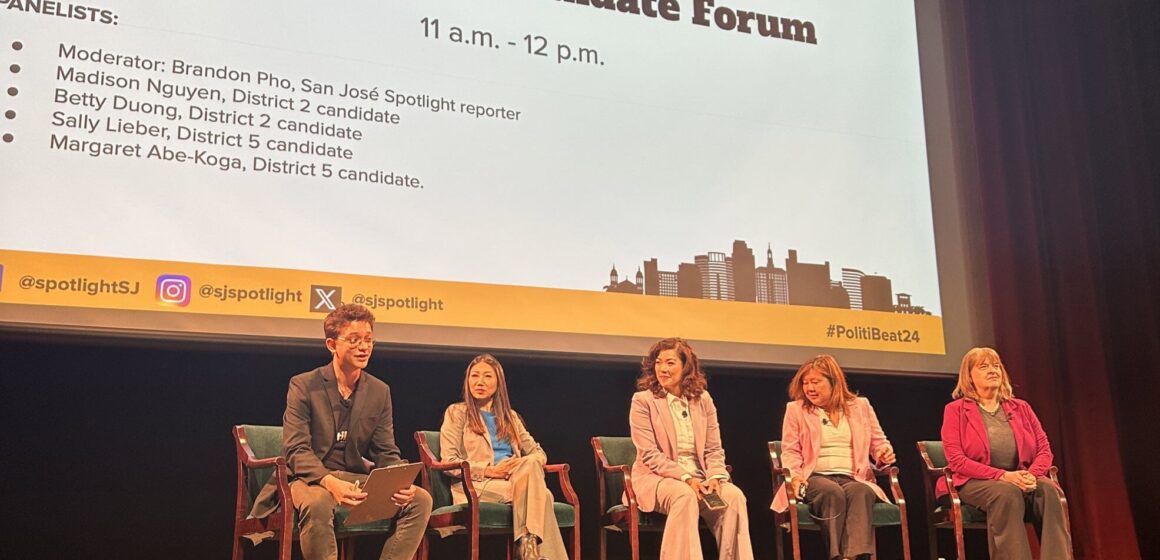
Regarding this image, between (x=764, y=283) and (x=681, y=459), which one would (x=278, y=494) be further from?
(x=764, y=283)

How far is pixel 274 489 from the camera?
3119 mm

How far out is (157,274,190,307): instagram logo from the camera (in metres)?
3.56

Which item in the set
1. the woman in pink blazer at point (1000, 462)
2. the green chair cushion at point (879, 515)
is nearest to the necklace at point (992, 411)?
the woman in pink blazer at point (1000, 462)

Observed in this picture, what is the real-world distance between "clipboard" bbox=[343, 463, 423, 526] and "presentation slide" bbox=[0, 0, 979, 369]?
887mm

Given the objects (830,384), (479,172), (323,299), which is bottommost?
(830,384)

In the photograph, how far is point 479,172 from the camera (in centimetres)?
407

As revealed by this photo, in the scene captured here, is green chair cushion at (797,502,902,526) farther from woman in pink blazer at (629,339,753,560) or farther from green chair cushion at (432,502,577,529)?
green chair cushion at (432,502,577,529)

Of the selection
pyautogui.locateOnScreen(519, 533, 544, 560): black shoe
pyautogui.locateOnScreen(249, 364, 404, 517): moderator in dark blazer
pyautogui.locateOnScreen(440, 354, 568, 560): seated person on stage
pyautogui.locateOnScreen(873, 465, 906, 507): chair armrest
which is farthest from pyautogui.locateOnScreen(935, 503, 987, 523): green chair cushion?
pyautogui.locateOnScreen(249, 364, 404, 517): moderator in dark blazer

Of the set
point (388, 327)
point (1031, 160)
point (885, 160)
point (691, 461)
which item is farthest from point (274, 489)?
point (1031, 160)

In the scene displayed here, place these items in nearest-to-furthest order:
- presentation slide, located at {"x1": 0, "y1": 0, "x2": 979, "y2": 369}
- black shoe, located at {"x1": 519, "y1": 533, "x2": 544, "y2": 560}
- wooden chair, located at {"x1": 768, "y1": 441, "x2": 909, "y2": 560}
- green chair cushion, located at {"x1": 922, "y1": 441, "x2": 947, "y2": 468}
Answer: black shoe, located at {"x1": 519, "y1": 533, "x2": 544, "y2": 560} → presentation slide, located at {"x1": 0, "y1": 0, "x2": 979, "y2": 369} → wooden chair, located at {"x1": 768, "y1": 441, "x2": 909, "y2": 560} → green chair cushion, located at {"x1": 922, "y1": 441, "x2": 947, "y2": 468}

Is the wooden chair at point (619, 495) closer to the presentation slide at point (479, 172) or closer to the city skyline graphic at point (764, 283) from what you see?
the presentation slide at point (479, 172)

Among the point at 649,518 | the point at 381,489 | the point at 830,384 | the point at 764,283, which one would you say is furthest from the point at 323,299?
the point at 830,384

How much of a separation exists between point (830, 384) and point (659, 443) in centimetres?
74

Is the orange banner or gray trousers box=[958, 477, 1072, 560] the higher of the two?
the orange banner
